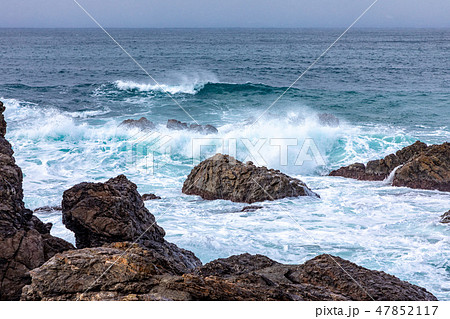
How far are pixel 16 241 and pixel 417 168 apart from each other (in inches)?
368

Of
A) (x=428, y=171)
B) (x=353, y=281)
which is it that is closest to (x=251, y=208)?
(x=428, y=171)

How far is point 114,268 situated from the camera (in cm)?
390

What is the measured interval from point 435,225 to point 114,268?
695 centimetres

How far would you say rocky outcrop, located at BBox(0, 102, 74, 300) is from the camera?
4625mm

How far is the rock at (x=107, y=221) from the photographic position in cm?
585

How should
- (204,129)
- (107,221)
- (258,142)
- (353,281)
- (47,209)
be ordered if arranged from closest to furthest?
(353,281)
(107,221)
(47,209)
(258,142)
(204,129)

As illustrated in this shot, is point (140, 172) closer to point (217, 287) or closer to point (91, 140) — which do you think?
point (91, 140)

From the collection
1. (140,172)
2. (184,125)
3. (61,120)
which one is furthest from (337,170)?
(61,120)

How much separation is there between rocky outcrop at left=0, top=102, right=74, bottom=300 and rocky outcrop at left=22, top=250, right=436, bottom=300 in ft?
2.70

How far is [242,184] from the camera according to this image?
10422 millimetres

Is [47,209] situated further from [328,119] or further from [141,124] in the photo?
[328,119]

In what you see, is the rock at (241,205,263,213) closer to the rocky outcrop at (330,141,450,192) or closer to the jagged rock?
the rocky outcrop at (330,141,450,192)

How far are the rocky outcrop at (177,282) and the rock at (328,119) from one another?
14285mm

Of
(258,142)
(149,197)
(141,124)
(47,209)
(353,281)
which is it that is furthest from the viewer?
(141,124)
